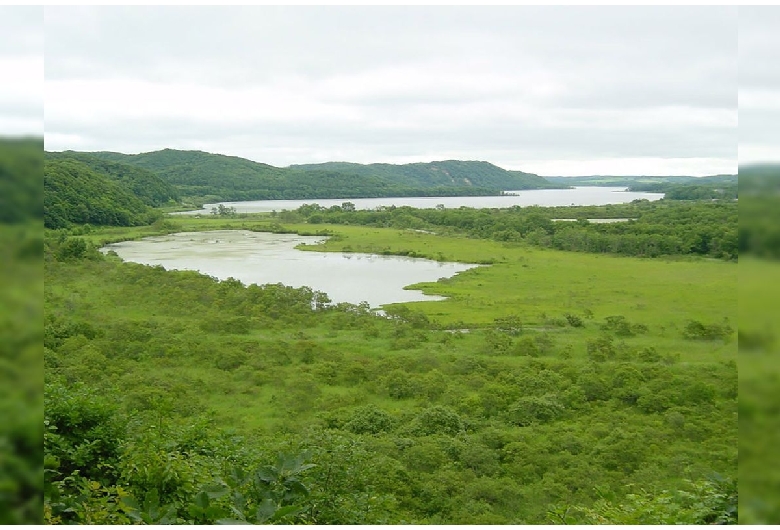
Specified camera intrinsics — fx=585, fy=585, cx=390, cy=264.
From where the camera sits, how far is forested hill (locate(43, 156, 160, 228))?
2583cm

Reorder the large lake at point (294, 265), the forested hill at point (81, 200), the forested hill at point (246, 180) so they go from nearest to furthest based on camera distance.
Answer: the large lake at point (294, 265) < the forested hill at point (81, 200) < the forested hill at point (246, 180)

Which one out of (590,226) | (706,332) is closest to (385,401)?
(706,332)

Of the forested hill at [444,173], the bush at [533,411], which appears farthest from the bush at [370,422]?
the forested hill at [444,173]

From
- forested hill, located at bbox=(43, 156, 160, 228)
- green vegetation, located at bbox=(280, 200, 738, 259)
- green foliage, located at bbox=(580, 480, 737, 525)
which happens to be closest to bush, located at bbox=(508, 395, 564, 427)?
green foliage, located at bbox=(580, 480, 737, 525)

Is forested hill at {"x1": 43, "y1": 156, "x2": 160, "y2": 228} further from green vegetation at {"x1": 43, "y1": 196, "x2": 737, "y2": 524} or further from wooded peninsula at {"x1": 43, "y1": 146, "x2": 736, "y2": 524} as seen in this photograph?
green vegetation at {"x1": 43, "y1": 196, "x2": 737, "y2": 524}

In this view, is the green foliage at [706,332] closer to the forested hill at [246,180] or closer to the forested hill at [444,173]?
the forested hill at [246,180]

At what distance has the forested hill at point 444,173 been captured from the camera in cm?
12962

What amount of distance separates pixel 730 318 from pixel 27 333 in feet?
61.8

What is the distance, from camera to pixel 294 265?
28.3 m

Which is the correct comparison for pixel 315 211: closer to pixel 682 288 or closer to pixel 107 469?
pixel 682 288

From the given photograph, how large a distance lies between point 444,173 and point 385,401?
126091mm

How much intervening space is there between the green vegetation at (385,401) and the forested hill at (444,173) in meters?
107

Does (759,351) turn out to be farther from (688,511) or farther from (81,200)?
(81,200)

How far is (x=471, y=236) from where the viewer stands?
4309cm
